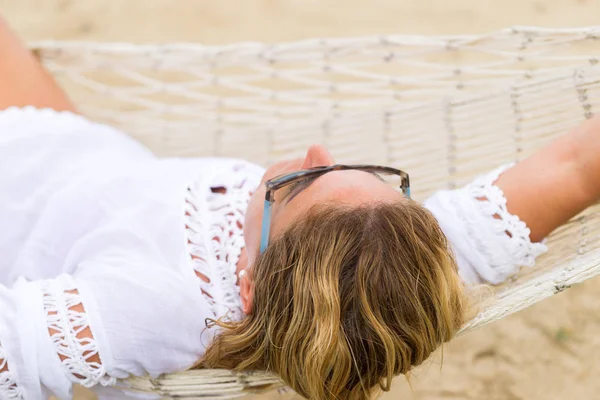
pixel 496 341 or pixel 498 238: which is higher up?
pixel 498 238

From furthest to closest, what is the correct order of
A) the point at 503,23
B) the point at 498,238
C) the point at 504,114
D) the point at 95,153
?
1. the point at 503,23
2. the point at 504,114
3. the point at 95,153
4. the point at 498,238

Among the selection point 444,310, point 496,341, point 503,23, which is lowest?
point 496,341

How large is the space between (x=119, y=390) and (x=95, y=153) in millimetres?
505

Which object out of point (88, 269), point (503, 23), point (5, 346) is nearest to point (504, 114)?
point (88, 269)

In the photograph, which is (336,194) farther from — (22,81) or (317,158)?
(22,81)

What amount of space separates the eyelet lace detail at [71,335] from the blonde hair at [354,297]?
24 centimetres

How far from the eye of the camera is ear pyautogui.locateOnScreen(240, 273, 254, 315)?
1.02 metres

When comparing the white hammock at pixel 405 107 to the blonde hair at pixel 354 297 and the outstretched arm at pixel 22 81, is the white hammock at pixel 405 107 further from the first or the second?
the blonde hair at pixel 354 297

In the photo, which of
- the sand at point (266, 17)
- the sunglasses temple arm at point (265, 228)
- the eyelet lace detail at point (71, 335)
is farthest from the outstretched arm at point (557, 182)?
the sand at point (266, 17)

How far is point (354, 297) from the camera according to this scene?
0.91 metres

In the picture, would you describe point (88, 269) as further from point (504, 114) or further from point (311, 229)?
point (504, 114)

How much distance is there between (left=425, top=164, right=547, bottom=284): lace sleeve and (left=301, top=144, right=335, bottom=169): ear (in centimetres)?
29

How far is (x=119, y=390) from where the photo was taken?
3.71 feet

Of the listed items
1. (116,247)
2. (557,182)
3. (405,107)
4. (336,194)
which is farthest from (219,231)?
(405,107)
